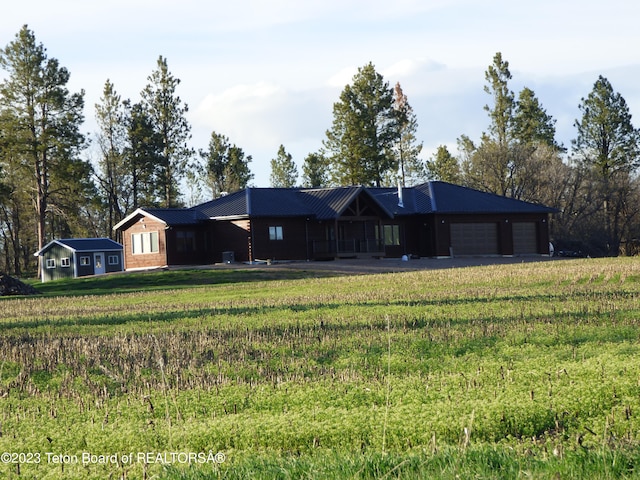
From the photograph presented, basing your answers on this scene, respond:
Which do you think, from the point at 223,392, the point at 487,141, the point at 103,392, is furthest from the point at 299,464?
the point at 487,141

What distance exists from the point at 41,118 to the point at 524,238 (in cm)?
3336

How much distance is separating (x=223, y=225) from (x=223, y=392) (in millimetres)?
40936

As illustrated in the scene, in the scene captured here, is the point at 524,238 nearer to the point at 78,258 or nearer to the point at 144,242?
the point at 144,242

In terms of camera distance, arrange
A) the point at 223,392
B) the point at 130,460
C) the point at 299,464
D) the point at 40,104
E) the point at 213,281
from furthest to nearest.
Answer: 1. the point at 40,104
2. the point at 213,281
3. the point at 223,392
4. the point at 130,460
5. the point at 299,464

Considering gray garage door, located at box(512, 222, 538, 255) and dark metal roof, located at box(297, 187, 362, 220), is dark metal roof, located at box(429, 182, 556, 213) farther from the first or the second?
dark metal roof, located at box(297, 187, 362, 220)

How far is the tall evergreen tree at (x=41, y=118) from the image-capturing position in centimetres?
5753

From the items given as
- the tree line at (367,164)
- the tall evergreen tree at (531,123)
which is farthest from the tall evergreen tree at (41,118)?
the tall evergreen tree at (531,123)

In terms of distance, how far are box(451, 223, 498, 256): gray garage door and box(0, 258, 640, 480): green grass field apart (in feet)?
117

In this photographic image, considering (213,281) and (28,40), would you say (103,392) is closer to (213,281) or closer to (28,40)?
(213,281)

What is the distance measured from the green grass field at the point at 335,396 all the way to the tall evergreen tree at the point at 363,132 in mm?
52940

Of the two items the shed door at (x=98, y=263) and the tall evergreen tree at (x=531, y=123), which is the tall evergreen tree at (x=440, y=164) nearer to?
the tall evergreen tree at (x=531, y=123)

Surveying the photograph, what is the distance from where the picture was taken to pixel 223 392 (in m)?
9.24

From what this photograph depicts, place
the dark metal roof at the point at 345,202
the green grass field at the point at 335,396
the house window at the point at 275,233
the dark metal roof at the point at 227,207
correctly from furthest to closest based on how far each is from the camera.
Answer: the dark metal roof at the point at 345,202 < the dark metal roof at the point at 227,207 < the house window at the point at 275,233 < the green grass field at the point at 335,396

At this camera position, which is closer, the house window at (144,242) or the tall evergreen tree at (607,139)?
the house window at (144,242)
